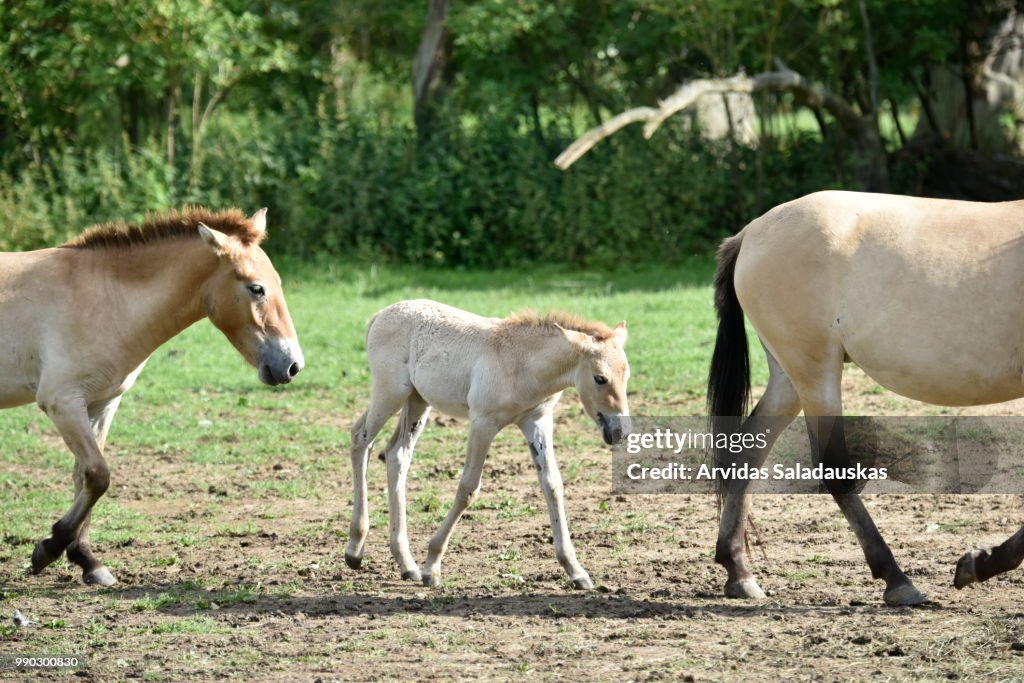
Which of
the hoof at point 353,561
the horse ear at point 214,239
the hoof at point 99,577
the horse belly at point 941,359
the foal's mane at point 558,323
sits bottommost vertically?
the hoof at point 353,561

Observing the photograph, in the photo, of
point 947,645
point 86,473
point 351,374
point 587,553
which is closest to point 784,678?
point 947,645

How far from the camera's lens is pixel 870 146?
52.2 feet

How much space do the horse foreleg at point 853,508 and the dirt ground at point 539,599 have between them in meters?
0.15

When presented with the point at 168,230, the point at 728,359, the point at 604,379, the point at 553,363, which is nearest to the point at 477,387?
the point at 553,363

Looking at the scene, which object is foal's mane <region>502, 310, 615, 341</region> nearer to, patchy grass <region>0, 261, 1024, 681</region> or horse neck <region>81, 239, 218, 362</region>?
patchy grass <region>0, 261, 1024, 681</region>

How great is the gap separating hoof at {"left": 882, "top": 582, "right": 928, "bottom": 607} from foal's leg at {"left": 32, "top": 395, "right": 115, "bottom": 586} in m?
3.74

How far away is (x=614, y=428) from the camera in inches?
229

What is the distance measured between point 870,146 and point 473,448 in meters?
11.2

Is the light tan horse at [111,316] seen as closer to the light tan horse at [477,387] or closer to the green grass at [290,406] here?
the light tan horse at [477,387]

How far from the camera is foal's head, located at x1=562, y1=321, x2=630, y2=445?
585cm

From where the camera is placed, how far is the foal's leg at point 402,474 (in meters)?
6.31

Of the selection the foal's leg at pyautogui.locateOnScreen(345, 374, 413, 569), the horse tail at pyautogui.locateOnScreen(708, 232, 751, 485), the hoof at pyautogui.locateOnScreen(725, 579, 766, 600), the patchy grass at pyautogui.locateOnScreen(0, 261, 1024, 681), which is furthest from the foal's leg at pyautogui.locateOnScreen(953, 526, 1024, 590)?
the foal's leg at pyautogui.locateOnScreen(345, 374, 413, 569)

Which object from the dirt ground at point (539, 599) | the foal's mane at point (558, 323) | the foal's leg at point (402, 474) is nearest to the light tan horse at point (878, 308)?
the dirt ground at point (539, 599)

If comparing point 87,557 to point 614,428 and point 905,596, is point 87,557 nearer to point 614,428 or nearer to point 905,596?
point 614,428
